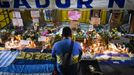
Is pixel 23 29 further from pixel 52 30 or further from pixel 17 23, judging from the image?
pixel 17 23

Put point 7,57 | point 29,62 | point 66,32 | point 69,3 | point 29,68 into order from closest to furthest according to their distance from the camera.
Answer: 1. point 66,32
2. point 69,3
3. point 29,68
4. point 29,62
5. point 7,57

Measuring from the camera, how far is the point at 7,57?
6.01 metres

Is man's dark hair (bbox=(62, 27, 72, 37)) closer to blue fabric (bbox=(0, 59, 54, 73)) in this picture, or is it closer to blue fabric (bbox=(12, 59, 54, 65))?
blue fabric (bbox=(0, 59, 54, 73))

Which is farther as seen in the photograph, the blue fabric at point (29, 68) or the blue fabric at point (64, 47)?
the blue fabric at point (29, 68)

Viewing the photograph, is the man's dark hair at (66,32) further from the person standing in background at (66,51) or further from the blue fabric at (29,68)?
the blue fabric at (29,68)

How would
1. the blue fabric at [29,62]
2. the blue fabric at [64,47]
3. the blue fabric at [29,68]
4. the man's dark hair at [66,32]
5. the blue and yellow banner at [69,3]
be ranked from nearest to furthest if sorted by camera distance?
1. the man's dark hair at [66,32]
2. the blue fabric at [64,47]
3. the blue and yellow banner at [69,3]
4. the blue fabric at [29,68]
5. the blue fabric at [29,62]

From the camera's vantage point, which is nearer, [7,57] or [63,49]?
[63,49]

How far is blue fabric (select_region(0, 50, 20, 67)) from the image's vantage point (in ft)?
18.7

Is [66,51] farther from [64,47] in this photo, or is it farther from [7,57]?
[7,57]

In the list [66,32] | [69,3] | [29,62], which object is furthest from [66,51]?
[29,62]

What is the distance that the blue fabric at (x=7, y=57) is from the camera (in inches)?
224

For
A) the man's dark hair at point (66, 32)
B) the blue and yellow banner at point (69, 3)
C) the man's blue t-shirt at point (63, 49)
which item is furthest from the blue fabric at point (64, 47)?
the blue and yellow banner at point (69, 3)

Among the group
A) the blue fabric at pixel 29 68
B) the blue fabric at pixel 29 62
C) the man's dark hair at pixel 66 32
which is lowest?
the blue fabric at pixel 29 68

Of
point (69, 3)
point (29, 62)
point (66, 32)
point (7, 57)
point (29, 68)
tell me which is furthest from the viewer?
point (7, 57)
